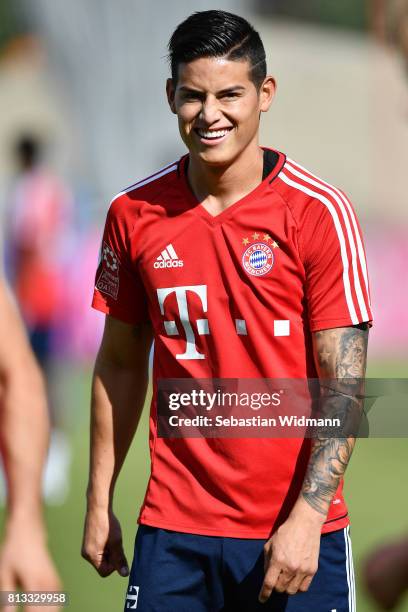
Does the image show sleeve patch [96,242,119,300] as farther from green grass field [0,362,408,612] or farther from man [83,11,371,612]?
green grass field [0,362,408,612]

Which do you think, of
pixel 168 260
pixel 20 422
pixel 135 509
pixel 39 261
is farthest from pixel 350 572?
pixel 39 261

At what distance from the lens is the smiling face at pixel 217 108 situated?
3926mm

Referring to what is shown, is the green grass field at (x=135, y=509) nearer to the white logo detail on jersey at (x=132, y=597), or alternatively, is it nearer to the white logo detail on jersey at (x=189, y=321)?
the white logo detail on jersey at (x=132, y=597)

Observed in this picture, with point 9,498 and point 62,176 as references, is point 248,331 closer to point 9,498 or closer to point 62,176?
point 9,498

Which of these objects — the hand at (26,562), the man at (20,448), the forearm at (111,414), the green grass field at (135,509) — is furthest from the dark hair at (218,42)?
the green grass field at (135,509)

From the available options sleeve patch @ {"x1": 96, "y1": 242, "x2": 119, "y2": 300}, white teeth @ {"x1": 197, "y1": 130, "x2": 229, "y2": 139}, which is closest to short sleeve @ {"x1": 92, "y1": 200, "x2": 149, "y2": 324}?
sleeve patch @ {"x1": 96, "y1": 242, "x2": 119, "y2": 300}

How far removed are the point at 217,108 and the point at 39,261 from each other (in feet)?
20.6

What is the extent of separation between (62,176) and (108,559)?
3045 centimetres

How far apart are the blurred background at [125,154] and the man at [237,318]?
1.76 feet

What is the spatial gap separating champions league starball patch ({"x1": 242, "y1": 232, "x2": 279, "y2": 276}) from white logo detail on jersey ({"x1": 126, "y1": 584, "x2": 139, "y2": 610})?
1121 millimetres

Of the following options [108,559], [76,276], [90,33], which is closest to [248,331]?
[108,559]

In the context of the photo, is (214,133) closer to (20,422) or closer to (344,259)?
(344,259)

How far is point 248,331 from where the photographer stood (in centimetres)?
389

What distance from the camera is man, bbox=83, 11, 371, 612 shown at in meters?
3.83
